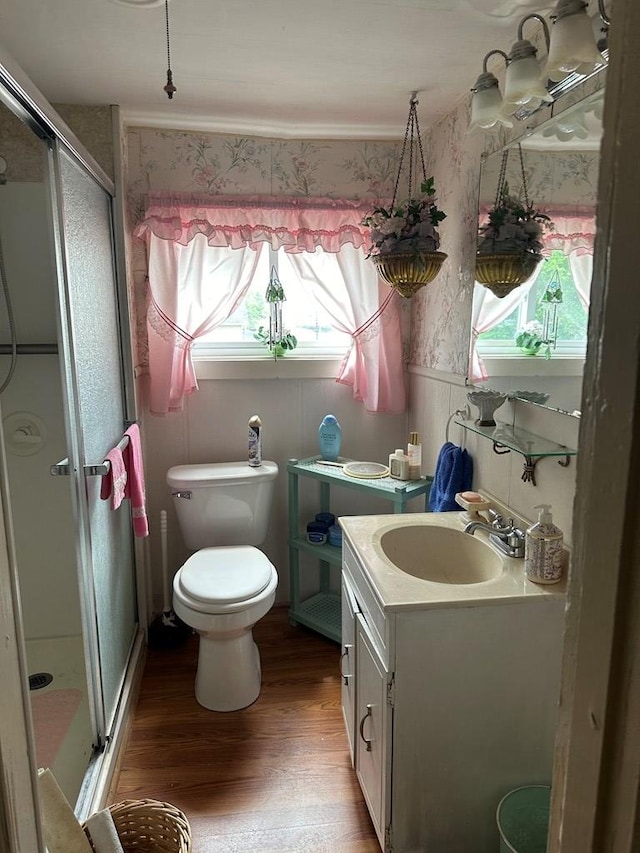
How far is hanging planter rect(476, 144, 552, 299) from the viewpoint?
159cm

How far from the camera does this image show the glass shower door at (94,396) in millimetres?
1610

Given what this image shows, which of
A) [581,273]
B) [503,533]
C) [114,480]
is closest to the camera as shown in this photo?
[581,273]

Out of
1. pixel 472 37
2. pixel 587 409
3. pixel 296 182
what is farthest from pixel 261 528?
pixel 587 409

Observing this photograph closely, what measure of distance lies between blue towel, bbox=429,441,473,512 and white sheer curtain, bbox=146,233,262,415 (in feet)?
3.81

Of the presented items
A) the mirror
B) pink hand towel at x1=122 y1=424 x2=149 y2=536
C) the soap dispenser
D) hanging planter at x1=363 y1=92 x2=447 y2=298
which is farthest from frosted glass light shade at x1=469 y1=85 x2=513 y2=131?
pink hand towel at x1=122 y1=424 x2=149 y2=536

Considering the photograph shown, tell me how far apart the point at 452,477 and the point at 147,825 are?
4.52ft

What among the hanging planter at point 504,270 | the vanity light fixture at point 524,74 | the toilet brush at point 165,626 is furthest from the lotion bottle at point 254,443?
the vanity light fixture at point 524,74

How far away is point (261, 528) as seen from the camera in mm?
2555

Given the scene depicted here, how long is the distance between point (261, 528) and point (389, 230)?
4.52ft

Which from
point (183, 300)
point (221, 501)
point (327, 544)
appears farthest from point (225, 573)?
point (183, 300)

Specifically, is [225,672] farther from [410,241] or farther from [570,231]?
[570,231]

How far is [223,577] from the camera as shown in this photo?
7.04ft

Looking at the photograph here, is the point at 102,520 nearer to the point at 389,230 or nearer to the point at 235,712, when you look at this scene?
the point at 235,712

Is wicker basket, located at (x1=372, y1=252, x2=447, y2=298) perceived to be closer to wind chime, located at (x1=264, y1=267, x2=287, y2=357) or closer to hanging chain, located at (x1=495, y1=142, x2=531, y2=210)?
hanging chain, located at (x1=495, y1=142, x2=531, y2=210)
